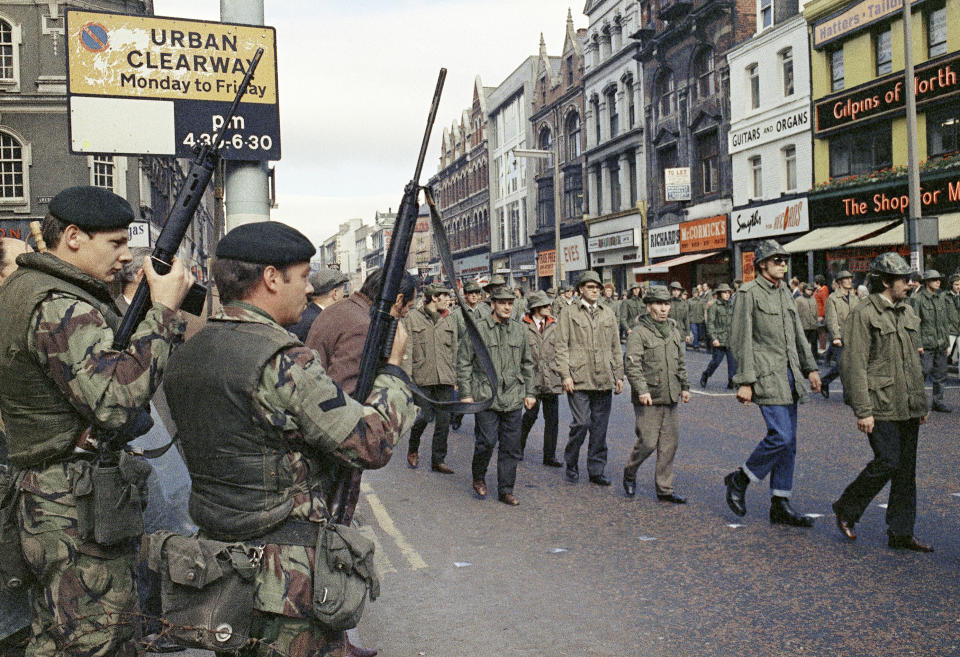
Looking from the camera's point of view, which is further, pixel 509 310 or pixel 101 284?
pixel 509 310

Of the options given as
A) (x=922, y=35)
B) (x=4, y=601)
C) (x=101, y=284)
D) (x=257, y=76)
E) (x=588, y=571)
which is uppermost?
(x=922, y=35)

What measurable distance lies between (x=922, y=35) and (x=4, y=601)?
79.5ft

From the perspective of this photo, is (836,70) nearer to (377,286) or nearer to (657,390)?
(657,390)

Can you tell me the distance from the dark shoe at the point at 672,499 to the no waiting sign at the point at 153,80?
14.5ft

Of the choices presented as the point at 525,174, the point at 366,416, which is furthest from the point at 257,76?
the point at 525,174

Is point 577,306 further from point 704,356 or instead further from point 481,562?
point 704,356

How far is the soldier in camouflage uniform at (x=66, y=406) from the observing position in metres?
2.62

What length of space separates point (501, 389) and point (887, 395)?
333 centimetres

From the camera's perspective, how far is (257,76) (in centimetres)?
653

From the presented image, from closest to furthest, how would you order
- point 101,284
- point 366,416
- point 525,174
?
point 366,416, point 101,284, point 525,174

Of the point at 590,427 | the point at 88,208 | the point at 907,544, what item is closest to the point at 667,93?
the point at 590,427

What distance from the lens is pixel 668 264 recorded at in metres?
32.2

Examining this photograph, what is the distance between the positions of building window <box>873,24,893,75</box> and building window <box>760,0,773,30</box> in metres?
5.27

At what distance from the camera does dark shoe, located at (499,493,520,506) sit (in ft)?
24.1
